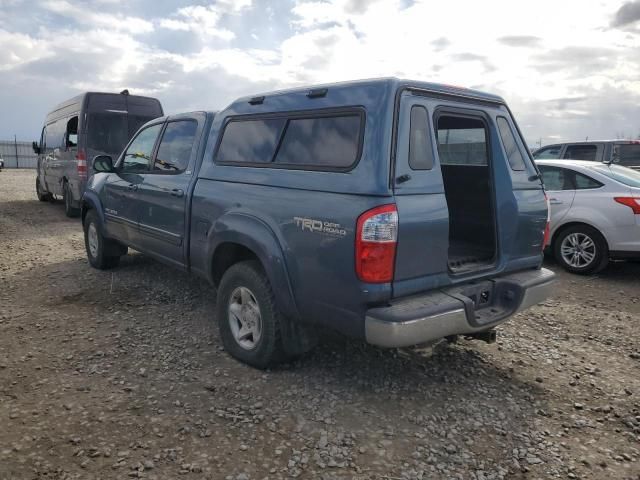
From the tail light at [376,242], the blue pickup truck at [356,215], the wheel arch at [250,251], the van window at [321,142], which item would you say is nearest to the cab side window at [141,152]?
the blue pickup truck at [356,215]

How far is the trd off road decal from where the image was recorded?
298 cm

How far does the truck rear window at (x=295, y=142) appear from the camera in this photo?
3.19 m

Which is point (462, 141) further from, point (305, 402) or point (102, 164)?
point (102, 164)

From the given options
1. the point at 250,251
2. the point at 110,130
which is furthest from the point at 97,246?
the point at 110,130

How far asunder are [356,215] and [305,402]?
1.33m

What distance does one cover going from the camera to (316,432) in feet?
9.95

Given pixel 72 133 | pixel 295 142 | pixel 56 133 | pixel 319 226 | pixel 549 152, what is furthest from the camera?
pixel 56 133

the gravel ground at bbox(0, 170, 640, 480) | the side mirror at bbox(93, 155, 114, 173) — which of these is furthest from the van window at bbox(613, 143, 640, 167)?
the side mirror at bbox(93, 155, 114, 173)

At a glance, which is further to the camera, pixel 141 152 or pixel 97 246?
pixel 97 246

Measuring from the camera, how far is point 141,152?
18.2ft

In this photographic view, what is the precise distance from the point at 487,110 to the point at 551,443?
2340 mm

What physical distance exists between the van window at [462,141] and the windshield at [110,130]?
7.61 m

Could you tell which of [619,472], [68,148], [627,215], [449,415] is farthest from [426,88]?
[68,148]

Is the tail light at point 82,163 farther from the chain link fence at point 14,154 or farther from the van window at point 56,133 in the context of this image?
the chain link fence at point 14,154
